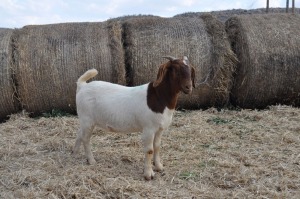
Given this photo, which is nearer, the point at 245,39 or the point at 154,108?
the point at 154,108

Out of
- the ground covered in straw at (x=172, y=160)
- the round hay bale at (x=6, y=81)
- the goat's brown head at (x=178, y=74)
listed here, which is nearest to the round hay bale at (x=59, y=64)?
the round hay bale at (x=6, y=81)

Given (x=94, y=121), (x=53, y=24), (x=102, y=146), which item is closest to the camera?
(x=94, y=121)

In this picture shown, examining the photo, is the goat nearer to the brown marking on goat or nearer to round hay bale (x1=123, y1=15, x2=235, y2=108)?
the brown marking on goat

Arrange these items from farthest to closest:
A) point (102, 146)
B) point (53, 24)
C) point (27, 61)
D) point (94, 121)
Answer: point (53, 24) < point (27, 61) < point (102, 146) < point (94, 121)

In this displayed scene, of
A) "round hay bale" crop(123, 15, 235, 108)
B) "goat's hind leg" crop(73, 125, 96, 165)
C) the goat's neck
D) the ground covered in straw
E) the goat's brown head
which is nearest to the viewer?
the ground covered in straw

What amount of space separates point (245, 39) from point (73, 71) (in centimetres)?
315

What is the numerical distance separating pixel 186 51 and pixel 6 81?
3195mm

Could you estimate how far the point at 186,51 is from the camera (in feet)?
25.1

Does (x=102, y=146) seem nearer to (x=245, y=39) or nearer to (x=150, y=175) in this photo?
(x=150, y=175)

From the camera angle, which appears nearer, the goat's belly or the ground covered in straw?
the ground covered in straw

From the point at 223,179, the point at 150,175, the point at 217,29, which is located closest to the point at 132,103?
the point at 150,175

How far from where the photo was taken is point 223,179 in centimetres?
444

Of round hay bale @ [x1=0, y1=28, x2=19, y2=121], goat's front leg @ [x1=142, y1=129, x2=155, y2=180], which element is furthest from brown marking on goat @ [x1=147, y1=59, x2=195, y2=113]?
round hay bale @ [x1=0, y1=28, x2=19, y2=121]

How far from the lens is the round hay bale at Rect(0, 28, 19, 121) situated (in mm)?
7371
